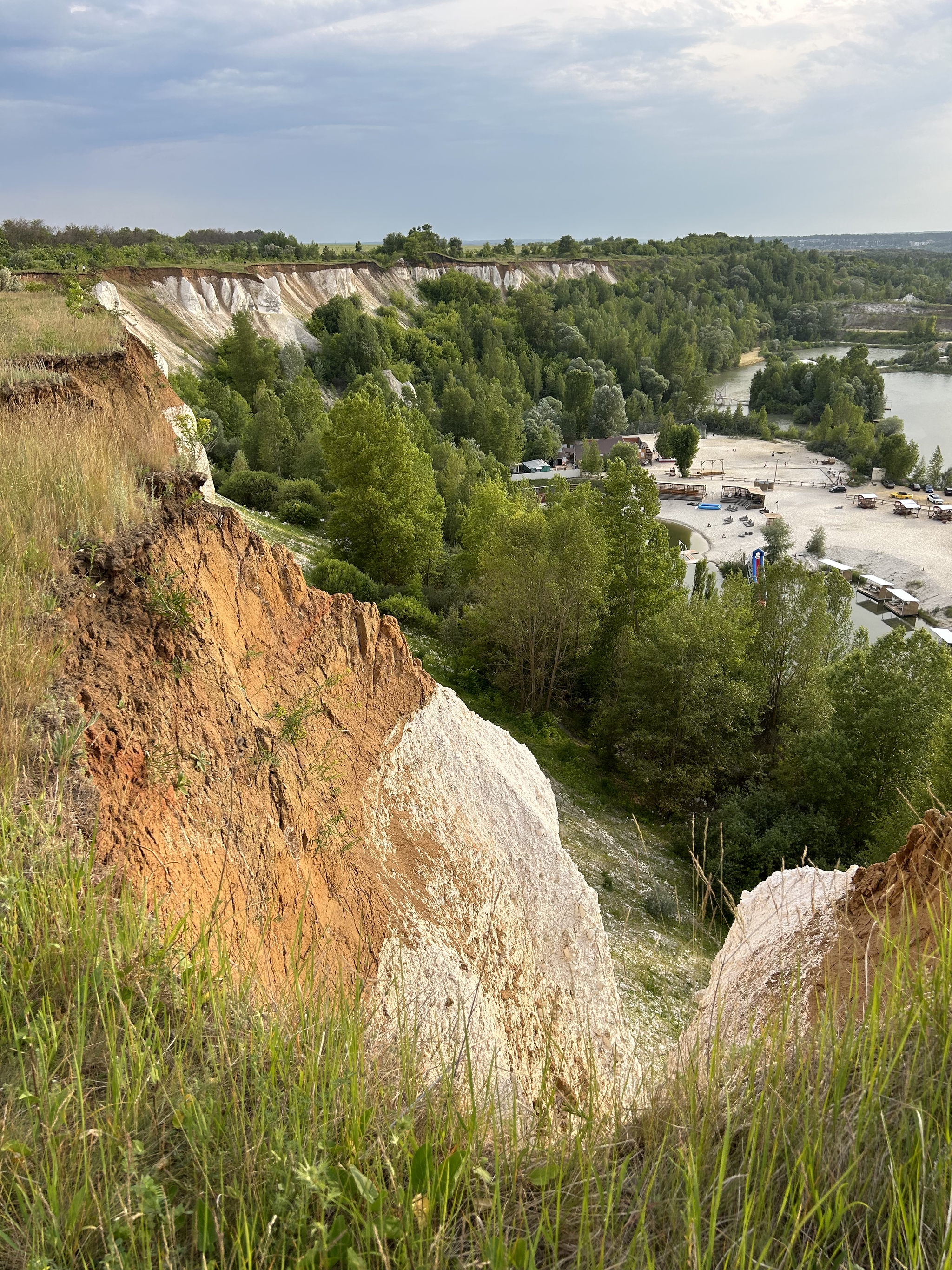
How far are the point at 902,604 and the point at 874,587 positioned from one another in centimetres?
289

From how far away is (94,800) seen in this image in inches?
194

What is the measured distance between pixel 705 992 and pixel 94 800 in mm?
4802

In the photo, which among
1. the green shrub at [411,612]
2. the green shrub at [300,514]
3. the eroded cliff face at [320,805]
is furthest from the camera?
the green shrub at [300,514]

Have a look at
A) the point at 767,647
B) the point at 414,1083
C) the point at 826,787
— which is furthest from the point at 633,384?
the point at 414,1083

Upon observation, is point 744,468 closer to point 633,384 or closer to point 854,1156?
point 633,384

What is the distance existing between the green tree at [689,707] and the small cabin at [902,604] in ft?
99.6

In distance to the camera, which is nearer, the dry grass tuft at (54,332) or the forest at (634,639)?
the dry grass tuft at (54,332)

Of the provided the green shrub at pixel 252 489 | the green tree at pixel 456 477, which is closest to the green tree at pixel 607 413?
the green tree at pixel 456 477

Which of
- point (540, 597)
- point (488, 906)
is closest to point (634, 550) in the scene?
point (540, 597)

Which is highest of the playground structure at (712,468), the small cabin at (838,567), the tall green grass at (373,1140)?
the playground structure at (712,468)

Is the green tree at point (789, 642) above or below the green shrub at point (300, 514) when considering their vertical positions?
below

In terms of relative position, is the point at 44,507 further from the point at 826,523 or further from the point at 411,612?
the point at 826,523

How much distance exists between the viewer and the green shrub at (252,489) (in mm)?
40812

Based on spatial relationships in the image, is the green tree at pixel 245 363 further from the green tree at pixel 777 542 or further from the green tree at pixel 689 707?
the green tree at pixel 689 707
